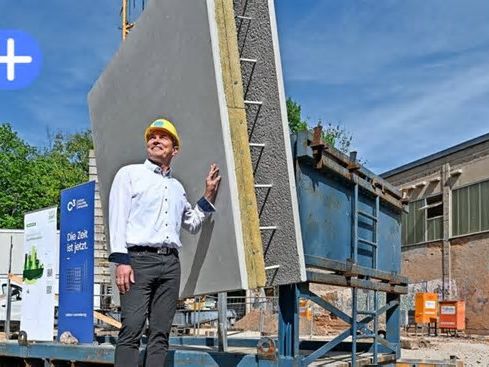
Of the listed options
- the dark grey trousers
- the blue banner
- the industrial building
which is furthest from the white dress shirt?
the industrial building

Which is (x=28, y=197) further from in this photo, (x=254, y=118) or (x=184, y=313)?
(x=254, y=118)

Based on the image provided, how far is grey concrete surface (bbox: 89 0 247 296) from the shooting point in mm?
4453

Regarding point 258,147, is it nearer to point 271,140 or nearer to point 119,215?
point 271,140

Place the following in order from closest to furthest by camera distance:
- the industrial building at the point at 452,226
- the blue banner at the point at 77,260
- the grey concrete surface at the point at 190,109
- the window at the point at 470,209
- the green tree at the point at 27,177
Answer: the grey concrete surface at the point at 190,109 → the blue banner at the point at 77,260 → the industrial building at the point at 452,226 → the window at the point at 470,209 → the green tree at the point at 27,177

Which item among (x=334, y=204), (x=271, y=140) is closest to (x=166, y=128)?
(x=271, y=140)

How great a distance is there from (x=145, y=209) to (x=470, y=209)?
104 feet

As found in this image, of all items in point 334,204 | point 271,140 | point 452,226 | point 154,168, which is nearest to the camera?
point 154,168

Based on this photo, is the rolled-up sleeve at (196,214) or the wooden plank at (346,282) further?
the wooden plank at (346,282)

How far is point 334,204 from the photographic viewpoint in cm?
549

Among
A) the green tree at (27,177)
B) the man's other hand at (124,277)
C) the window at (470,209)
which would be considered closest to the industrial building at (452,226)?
the window at (470,209)

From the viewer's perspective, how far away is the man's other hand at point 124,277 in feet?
14.3

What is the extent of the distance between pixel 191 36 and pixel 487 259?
98.6 feet

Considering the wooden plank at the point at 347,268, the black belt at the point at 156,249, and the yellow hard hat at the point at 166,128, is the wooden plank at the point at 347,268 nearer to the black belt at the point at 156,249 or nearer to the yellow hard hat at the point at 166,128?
the black belt at the point at 156,249

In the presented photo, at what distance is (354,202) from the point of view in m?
5.77
